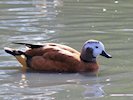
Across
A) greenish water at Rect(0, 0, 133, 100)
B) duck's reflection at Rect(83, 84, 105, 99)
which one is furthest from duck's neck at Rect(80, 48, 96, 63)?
duck's reflection at Rect(83, 84, 105, 99)

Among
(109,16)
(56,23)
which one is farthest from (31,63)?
(109,16)

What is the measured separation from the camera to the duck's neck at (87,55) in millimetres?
10586

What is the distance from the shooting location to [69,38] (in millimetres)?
13031

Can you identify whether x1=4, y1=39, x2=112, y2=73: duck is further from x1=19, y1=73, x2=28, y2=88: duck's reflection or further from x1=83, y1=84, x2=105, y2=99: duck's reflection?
x1=83, y1=84, x2=105, y2=99: duck's reflection

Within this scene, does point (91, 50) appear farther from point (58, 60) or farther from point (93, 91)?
point (93, 91)

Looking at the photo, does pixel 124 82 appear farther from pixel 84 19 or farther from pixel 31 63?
pixel 84 19

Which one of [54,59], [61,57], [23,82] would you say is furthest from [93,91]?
[54,59]

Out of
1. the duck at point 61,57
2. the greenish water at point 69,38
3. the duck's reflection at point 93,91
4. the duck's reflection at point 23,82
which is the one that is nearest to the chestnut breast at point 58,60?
the duck at point 61,57

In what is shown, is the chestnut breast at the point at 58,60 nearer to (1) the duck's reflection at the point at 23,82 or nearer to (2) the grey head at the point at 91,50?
(2) the grey head at the point at 91,50

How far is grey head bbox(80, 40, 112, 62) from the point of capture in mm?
10555

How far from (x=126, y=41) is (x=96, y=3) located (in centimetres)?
613

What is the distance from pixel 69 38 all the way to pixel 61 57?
2569 millimetres

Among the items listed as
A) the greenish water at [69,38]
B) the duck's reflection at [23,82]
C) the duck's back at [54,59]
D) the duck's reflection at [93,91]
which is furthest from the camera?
the duck's back at [54,59]

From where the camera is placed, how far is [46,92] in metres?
9.16
